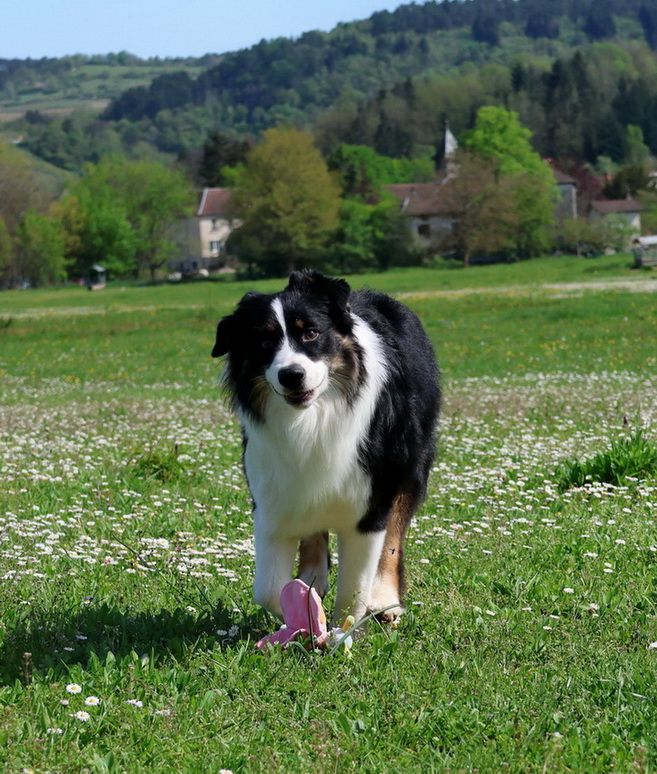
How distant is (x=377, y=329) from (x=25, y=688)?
2.60 metres

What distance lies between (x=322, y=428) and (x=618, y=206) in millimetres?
139442

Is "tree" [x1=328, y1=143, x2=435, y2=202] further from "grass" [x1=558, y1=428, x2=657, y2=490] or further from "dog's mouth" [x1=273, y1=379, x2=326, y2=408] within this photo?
"dog's mouth" [x1=273, y1=379, x2=326, y2=408]

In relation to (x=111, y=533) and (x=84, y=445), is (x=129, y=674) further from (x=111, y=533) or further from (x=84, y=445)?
(x=84, y=445)

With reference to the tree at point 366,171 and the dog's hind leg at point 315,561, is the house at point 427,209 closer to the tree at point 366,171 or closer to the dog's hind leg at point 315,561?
the tree at point 366,171

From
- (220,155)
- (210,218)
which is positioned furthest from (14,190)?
(210,218)

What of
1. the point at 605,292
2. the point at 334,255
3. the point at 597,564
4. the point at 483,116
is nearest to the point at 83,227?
the point at 334,255

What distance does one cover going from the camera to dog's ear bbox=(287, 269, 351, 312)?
583 cm

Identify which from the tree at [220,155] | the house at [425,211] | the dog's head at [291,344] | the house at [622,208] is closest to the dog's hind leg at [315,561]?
the dog's head at [291,344]

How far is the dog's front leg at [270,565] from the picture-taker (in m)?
6.00

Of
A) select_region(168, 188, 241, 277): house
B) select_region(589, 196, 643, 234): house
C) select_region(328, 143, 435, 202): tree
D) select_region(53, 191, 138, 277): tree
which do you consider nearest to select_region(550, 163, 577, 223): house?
select_region(589, 196, 643, 234): house

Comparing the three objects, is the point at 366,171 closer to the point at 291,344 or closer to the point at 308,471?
the point at 308,471

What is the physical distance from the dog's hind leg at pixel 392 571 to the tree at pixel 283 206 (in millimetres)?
94416

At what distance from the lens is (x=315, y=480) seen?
5.91m

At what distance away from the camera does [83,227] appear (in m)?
122
